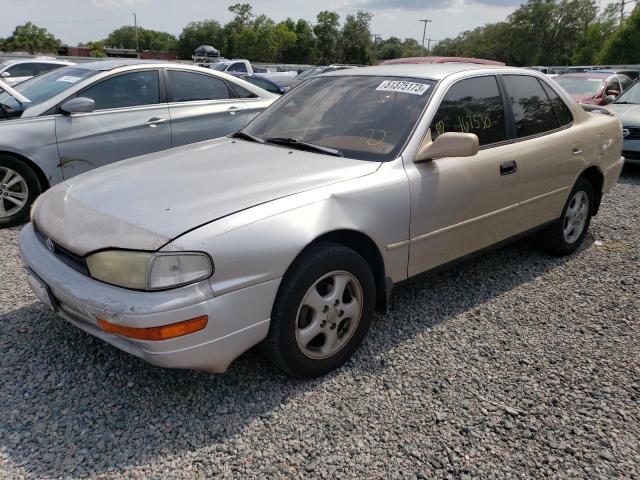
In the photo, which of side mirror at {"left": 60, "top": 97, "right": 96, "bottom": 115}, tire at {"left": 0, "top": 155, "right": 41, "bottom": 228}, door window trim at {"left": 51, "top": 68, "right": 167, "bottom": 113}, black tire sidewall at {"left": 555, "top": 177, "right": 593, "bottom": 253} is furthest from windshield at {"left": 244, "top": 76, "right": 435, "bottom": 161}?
tire at {"left": 0, "top": 155, "right": 41, "bottom": 228}

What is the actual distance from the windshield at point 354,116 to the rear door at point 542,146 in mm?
912

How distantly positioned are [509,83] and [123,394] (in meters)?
3.20

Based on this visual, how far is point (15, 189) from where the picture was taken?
190 inches

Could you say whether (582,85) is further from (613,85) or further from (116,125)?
(116,125)

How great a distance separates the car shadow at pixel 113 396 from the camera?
2.17 m

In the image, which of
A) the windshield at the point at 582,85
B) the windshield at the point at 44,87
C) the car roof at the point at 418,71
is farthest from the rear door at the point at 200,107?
the windshield at the point at 582,85

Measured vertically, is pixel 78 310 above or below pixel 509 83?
below

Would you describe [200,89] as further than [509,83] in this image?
Yes

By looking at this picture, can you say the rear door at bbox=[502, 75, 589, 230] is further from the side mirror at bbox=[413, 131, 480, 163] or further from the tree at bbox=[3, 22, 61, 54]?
the tree at bbox=[3, 22, 61, 54]

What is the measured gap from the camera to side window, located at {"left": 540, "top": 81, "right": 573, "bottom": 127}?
4.07 meters

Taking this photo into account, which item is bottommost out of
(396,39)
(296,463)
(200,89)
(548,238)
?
(296,463)

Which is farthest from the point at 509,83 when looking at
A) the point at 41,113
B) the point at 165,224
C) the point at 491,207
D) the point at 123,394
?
the point at 41,113

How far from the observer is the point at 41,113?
491cm

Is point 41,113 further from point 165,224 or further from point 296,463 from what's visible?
point 296,463
